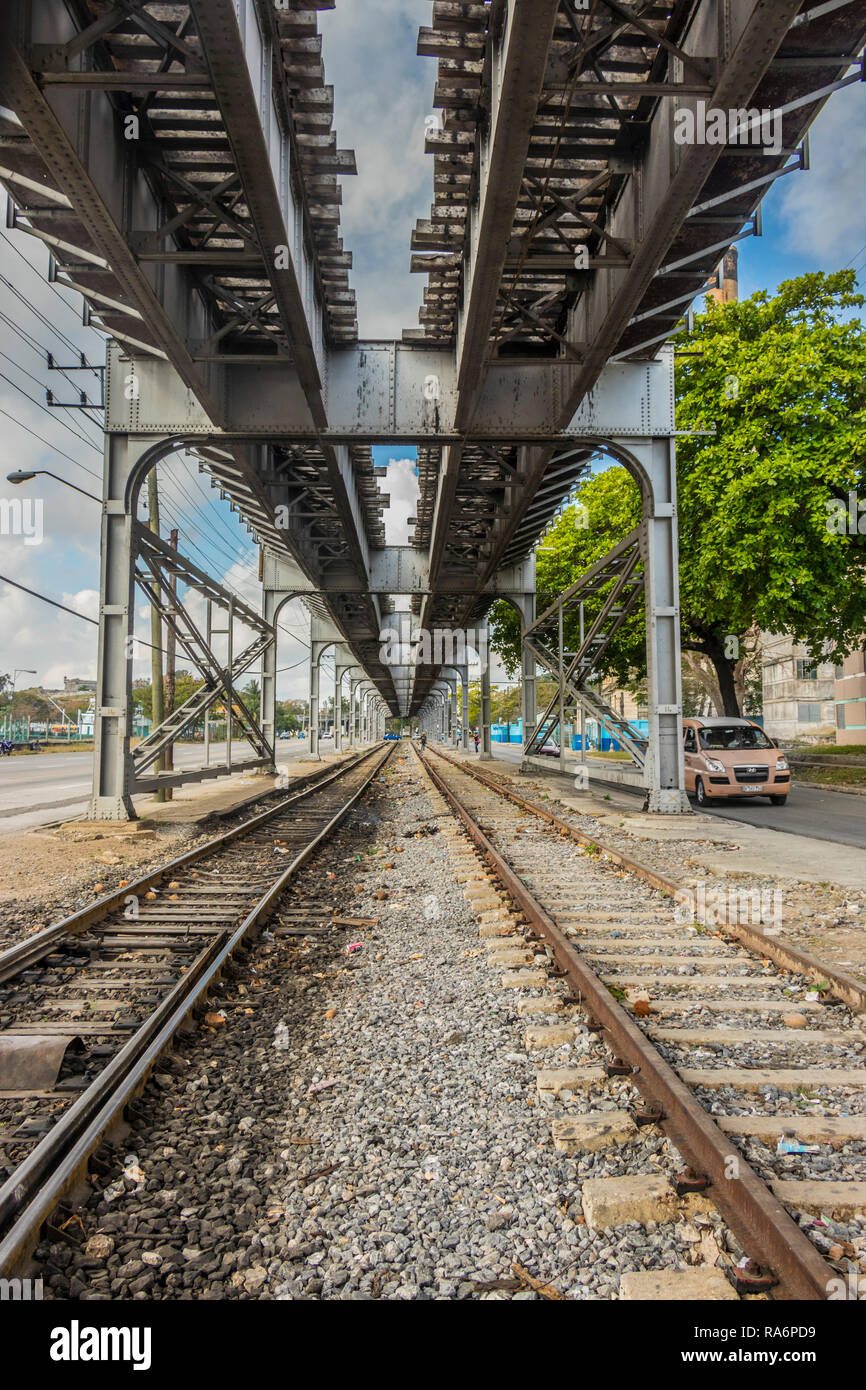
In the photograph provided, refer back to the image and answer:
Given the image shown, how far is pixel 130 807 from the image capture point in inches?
508

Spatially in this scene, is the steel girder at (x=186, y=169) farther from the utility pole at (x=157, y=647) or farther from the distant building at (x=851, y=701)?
the distant building at (x=851, y=701)

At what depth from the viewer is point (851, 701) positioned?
4834cm

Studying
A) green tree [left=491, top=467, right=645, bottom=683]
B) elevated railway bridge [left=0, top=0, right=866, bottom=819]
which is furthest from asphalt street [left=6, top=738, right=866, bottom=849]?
green tree [left=491, top=467, right=645, bottom=683]

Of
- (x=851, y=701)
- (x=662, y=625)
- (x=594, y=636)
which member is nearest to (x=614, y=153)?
(x=662, y=625)

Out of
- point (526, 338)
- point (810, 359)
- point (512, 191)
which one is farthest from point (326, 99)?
point (810, 359)

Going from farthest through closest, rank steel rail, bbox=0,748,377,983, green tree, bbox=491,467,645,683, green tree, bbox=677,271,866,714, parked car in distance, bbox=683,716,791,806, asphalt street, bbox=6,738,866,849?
green tree, bbox=491,467,645,683
green tree, bbox=677,271,866,714
parked car in distance, bbox=683,716,791,806
asphalt street, bbox=6,738,866,849
steel rail, bbox=0,748,377,983

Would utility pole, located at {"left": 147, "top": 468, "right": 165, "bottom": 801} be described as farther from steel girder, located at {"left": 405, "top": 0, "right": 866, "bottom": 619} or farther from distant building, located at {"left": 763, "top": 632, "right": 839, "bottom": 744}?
distant building, located at {"left": 763, "top": 632, "right": 839, "bottom": 744}

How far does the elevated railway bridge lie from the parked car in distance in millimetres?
3571

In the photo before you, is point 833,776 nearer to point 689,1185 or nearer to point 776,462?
point 776,462

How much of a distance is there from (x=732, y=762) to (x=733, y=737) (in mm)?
1141

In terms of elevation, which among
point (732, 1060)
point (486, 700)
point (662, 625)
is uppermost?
point (662, 625)

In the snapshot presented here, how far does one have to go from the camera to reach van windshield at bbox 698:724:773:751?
1731 cm

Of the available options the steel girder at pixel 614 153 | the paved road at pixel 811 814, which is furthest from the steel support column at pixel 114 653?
the paved road at pixel 811 814

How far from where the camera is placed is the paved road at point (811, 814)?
12.5m
